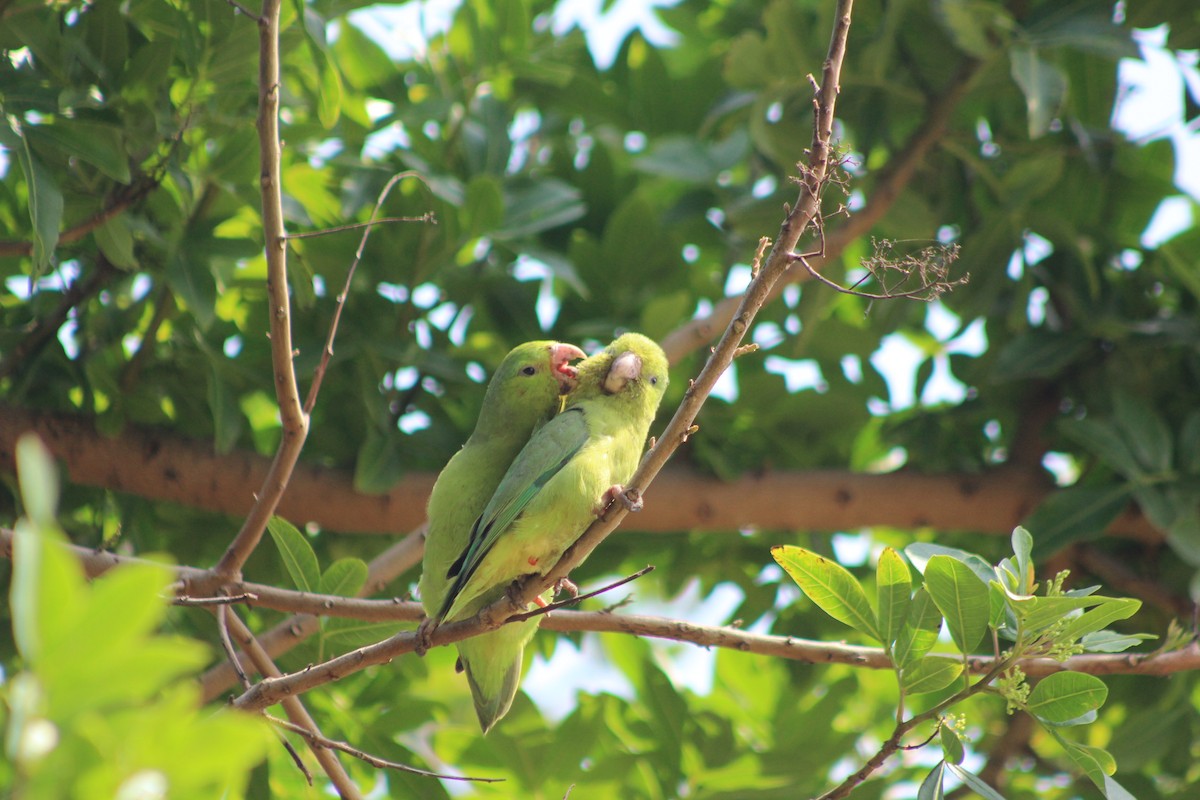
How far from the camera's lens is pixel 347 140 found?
161 inches

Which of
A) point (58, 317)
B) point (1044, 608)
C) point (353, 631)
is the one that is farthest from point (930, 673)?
point (58, 317)

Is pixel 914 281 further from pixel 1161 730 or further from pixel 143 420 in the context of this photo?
pixel 143 420

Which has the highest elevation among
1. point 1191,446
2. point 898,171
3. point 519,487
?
point 898,171

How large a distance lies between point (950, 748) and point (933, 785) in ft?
0.33

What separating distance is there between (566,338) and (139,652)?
340 cm

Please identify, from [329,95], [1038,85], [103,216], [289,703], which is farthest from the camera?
[1038,85]

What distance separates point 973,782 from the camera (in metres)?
2.27

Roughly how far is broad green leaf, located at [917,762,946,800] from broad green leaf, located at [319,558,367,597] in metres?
1.46

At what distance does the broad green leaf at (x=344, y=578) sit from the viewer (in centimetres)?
270

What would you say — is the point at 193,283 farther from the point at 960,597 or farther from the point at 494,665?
the point at 960,597

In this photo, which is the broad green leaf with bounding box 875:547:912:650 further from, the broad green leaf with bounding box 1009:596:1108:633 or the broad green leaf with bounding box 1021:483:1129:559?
the broad green leaf with bounding box 1021:483:1129:559

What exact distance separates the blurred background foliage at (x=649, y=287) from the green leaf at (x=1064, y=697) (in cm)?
153

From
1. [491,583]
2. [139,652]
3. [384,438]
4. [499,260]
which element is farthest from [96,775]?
[499,260]

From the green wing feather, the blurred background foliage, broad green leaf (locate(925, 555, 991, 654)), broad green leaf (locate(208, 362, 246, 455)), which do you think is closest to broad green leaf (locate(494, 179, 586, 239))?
the blurred background foliage
